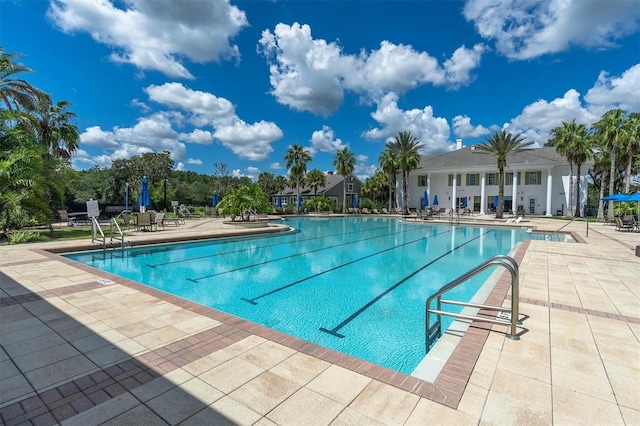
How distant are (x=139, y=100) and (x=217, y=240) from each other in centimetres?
1726

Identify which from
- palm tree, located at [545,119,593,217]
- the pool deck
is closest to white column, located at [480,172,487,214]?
palm tree, located at [545,119,593,217]

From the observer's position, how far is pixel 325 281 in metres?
7.80

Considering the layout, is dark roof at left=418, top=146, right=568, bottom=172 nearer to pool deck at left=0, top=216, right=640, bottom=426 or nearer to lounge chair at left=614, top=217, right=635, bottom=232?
lounge chair at left=614, top=217, right=635, bottom=232

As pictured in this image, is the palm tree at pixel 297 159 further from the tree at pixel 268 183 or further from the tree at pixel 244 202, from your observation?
the tree at pixel 244 202

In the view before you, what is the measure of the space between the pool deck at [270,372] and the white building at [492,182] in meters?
30.6

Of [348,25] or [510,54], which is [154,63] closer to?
[348,25]

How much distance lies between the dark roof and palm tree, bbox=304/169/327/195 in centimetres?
1362

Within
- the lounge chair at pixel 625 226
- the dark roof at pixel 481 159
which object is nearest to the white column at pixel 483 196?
the dark roof at pixel 481 159

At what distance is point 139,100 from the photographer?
24141 millimetres

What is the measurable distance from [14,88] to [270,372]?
63.1 ft

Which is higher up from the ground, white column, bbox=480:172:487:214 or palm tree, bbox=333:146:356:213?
palm tree, bbox=333:146:356:213

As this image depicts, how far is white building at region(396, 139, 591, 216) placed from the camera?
32250 millimetres

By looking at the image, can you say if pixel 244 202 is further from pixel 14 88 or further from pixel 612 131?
pixel 612 131

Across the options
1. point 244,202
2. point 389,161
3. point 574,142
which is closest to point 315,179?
point 389,161
